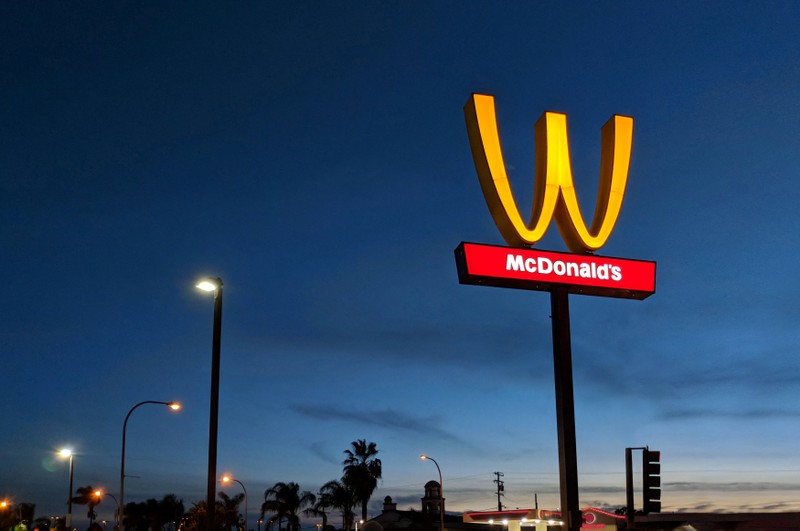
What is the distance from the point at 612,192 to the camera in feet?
60.1

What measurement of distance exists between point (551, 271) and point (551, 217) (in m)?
1.21

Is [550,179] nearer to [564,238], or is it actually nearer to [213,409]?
[564,238]

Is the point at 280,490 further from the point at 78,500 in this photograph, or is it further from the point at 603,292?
the point at 603,292

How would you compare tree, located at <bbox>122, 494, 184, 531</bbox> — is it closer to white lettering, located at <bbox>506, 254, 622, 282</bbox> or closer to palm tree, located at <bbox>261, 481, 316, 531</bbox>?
palm tree, located at <bbox>261, 481, 316, 531</bbox>

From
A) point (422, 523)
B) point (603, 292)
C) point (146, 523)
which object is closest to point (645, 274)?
point (603, 292)

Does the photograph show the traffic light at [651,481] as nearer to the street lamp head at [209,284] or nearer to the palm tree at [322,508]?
the street lamp head at [209,284]

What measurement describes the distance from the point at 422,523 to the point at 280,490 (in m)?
25.9

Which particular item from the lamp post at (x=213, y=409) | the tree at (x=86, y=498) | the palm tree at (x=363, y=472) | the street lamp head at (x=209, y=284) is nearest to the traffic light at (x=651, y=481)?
the lamp post at (x=213, y=409)

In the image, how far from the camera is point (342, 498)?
85.8 meters

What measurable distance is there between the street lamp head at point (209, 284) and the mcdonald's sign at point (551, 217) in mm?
5608

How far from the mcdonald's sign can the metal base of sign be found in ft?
2.17

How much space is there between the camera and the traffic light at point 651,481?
13227 mm

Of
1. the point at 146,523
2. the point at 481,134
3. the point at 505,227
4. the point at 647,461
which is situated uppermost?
the point at 481,134

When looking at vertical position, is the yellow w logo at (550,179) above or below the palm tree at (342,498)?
above
